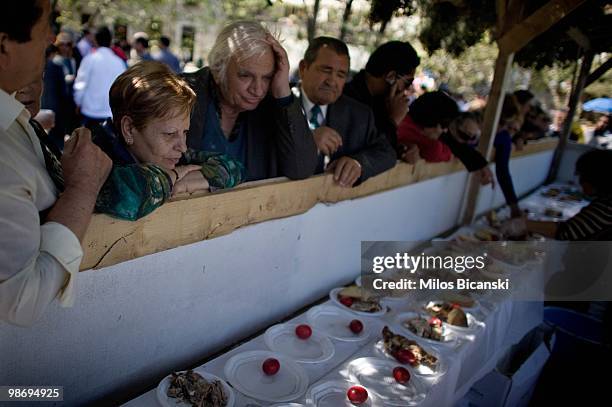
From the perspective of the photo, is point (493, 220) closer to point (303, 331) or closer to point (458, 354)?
point (458, 354)

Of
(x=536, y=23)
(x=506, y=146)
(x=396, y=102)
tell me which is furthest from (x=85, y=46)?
(x=536, y=23)

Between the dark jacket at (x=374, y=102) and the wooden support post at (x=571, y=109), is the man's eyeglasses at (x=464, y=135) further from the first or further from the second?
the wooden support post at (x=571, y=109)

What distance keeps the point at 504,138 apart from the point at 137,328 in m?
3.50

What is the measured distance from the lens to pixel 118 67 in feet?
16.1

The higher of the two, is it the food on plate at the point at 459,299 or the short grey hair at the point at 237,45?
the short grey hair at the point at 237,45

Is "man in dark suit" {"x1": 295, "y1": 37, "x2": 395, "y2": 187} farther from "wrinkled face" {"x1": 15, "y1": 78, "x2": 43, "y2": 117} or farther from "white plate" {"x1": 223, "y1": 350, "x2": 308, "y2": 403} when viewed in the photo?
"wrinkled face" {"x1": 15, "y1": 78, "x2": 43, "y2": 117}

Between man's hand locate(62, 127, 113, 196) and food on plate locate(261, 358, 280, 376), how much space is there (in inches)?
32.1

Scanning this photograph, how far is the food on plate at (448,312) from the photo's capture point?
2.12 meters

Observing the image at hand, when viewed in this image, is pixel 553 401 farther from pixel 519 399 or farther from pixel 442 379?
pixel 442 379

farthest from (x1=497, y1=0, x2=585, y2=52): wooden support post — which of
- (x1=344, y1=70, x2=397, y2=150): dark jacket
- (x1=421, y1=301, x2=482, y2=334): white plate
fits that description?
(x1=421, y1=301, x2=482, y2=334): white plate

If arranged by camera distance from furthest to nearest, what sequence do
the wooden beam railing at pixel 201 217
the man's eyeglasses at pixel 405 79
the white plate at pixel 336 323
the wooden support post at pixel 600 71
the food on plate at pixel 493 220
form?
the wooden support post at pixel 600 71 < the food on plate at pixel 493 220 < the man's eyeglasses at pixel 405 79 < the white plate at pixel 336 323 < the wooden beam railing at pixel 201 217

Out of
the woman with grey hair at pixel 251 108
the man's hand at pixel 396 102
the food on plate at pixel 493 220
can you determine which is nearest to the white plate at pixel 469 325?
the woman with grey hair at pixel 251 108

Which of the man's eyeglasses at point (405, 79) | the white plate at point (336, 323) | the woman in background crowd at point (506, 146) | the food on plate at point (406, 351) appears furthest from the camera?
the woman in background crowd at point (506, 146)

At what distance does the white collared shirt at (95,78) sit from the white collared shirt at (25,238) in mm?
4341
